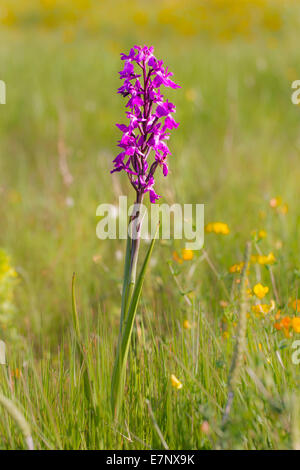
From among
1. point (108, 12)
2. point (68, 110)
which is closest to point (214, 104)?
point (68, 110)

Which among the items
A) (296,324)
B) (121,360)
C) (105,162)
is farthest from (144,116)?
(105,162)

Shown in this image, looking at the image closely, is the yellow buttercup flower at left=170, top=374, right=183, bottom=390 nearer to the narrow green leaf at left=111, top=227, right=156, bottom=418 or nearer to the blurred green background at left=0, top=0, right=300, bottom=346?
the narrow green leaf at left=111, top=227, right=156, bottom=418

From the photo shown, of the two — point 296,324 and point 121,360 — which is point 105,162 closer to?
point 296,324

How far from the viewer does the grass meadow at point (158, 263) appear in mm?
1272

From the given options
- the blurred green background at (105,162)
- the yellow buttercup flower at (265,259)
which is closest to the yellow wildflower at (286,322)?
the yellow buttercup flower at (265,259)

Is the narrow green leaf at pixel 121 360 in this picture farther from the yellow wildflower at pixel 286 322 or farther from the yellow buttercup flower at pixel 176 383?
the yellow wildflower at pixel 286 322

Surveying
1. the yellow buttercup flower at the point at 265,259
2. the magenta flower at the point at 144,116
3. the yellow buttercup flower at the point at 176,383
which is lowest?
the yellow buttercup flower at the point at 176,383

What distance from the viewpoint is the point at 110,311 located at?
2377 millimetres

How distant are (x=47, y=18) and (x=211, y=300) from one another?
1647cm

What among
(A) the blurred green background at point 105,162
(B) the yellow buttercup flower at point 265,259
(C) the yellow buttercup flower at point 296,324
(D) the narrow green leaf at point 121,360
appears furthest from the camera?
(A) the blurred green background at point 105,162

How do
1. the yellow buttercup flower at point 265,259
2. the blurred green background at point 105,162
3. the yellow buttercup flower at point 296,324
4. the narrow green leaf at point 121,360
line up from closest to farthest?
the narrow green leaf at point 121,360 → the yellow buttercup flower at point 296,324 → the yellow buttercup flower at point 265,259 → the blurred green background at point 105,162

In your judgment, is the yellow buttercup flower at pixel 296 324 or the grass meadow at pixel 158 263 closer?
the grass meadow at pixel 158 263

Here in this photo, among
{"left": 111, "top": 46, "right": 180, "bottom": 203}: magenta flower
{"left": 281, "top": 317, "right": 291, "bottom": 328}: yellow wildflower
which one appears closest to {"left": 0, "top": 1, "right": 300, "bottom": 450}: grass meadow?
{"left": 281, "top": 317, "right": 291, "bottom": 328}: yellow wildflower
